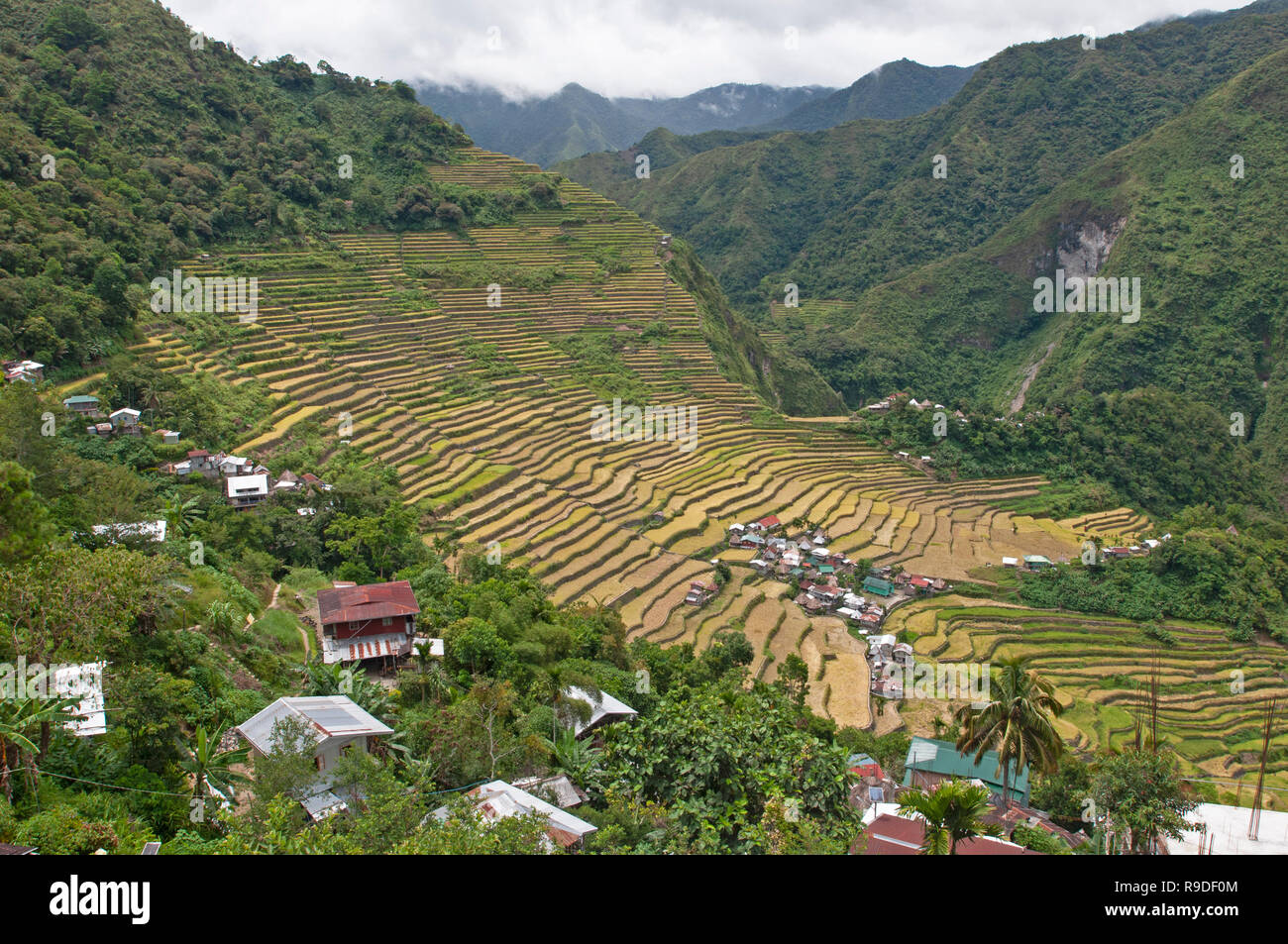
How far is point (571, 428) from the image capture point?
98.2 feet

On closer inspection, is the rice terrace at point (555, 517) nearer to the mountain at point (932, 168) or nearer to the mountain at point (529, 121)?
the mountain at point (932, 168)

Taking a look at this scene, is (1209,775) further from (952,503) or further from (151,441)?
(151,441)

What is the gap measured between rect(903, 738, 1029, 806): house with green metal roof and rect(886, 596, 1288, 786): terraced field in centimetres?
489

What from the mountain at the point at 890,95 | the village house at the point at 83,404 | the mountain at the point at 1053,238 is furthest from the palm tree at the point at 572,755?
the mountain at the point at 890,95

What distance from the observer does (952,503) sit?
34906 mm

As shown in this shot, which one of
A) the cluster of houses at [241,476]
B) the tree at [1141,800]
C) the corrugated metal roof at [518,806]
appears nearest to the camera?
the corrugated metal roof at [518,806]

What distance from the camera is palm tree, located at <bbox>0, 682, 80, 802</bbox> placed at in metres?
6.86

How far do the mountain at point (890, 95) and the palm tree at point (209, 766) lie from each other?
599 ft

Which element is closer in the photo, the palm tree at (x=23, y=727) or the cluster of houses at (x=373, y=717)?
the palm tree at (x=23, y=727)

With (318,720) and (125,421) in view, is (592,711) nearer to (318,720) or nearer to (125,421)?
(318,720)

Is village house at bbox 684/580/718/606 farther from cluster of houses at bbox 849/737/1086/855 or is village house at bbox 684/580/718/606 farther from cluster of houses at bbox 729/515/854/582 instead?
cluster of houses at bbox 849/737/1086/855

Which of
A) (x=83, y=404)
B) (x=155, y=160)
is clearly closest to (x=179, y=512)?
(x=83, y=404)

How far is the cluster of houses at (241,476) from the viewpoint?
17.9m
